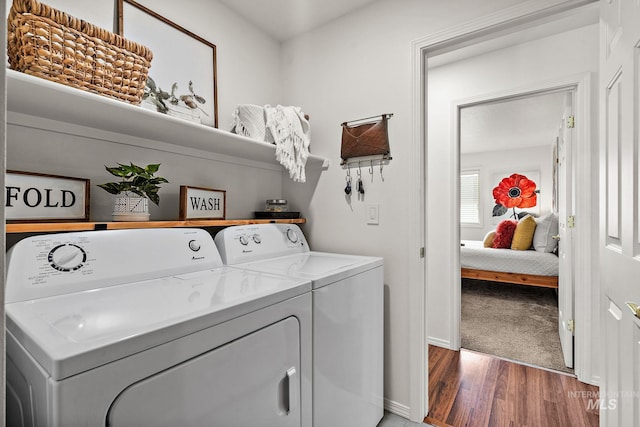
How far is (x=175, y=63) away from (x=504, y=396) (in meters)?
2.69

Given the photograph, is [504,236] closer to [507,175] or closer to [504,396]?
[507,175]

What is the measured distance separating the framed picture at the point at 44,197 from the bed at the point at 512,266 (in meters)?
4.37

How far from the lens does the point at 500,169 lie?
637 cm

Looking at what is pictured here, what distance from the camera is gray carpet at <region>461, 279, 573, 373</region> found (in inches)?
98.1

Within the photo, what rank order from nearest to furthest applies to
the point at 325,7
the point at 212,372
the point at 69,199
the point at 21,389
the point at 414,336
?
the point at 21,389, the point at 212,372, the point at 69,199, the point at 414,336, the point at 325,7

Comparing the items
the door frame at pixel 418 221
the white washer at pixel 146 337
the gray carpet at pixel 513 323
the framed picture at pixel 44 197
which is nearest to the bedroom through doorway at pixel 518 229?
the gray carpet at pixel 513 323

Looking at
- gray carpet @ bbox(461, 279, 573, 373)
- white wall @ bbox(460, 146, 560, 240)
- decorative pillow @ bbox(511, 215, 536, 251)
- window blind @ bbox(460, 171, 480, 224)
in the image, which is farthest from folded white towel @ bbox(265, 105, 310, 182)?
window blind @ bbox(460, 171, 480, 224)

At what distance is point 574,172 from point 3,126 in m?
2.72

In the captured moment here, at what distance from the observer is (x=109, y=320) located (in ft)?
2.40

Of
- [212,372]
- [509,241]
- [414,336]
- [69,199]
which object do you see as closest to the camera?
[212,372]

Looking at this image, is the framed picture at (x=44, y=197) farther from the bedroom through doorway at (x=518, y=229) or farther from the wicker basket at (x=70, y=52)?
the bedroom through doorway at (x=518, y=229)

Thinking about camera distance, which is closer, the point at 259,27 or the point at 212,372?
the point at 212,372

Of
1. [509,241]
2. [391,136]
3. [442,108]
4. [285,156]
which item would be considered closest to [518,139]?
[509,241]

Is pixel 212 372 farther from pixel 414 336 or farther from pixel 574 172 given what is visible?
pixel 574 172
